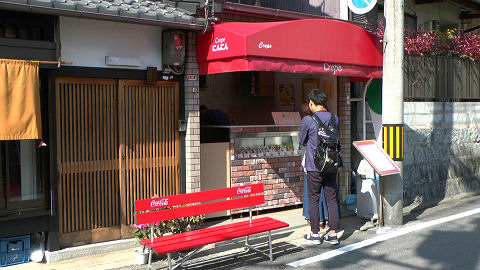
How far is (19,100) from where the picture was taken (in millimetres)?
5586

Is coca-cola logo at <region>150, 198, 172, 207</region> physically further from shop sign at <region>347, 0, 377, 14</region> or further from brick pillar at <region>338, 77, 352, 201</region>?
brick pillar at <region>338, 77, 352, 201</region>

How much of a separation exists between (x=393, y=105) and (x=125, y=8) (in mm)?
4047

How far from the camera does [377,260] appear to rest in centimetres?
580

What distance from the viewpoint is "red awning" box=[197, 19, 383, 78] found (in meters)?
6.61

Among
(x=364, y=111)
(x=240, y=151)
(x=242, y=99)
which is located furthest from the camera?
(x=242, y=99)

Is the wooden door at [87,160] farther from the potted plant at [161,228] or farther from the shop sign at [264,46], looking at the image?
the shop sign at [264,46]

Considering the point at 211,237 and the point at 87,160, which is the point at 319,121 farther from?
the point at 87,160

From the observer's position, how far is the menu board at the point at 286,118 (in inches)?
349

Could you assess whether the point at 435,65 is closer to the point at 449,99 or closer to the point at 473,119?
the point at 449,99

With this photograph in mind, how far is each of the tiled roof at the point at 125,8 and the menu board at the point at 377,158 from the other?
2.91 metres

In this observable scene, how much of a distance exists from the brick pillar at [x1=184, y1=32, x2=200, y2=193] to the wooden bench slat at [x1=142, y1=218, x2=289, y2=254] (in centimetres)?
150

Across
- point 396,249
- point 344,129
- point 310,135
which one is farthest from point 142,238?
point 344,129

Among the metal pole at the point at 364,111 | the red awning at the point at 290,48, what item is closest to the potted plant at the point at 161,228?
the red awning at the point at 290,48

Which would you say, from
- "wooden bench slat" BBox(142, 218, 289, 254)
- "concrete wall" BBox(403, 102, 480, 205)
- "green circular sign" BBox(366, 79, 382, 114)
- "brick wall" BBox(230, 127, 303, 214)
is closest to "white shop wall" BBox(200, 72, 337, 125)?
"green circular sign" BBox(366, 79, 382, 114)
